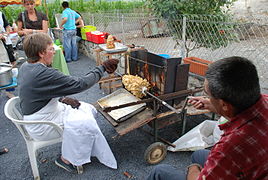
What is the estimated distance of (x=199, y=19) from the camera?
14.8 ft

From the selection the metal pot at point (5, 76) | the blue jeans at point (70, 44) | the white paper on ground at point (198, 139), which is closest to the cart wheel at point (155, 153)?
the white paper on ground at point (198, 139)

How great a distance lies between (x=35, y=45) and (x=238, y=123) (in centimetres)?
213

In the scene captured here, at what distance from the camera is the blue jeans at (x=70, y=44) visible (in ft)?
24.9

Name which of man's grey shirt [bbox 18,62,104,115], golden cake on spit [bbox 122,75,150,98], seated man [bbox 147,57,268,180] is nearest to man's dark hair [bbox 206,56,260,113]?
seated man [bbox 147,57,268,180]

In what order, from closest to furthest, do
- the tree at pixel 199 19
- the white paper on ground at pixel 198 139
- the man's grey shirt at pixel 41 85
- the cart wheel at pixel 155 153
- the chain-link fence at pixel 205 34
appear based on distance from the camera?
1. the man's grey shirt at pixel 41 85
2. the cart wheel at pixel 155 153
3. the white paper on ground at pixel 198 139
4. the chain-link fence at pixel 205 34
5. the tree at pixel 199 19

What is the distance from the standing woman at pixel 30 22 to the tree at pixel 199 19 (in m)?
3.09

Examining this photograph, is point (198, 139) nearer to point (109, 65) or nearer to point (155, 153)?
point (155, 153)

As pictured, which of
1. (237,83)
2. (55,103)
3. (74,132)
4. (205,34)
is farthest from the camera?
(205,34)

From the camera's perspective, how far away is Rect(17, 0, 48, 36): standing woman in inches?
209

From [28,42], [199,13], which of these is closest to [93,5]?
[199,13]

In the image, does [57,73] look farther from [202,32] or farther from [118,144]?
[202,32]

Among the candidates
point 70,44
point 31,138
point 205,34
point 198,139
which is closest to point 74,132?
point 31,138

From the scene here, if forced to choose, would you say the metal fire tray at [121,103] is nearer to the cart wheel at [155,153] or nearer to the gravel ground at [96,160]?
the cart wheel at [155,153]

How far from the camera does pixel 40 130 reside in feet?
7.68
